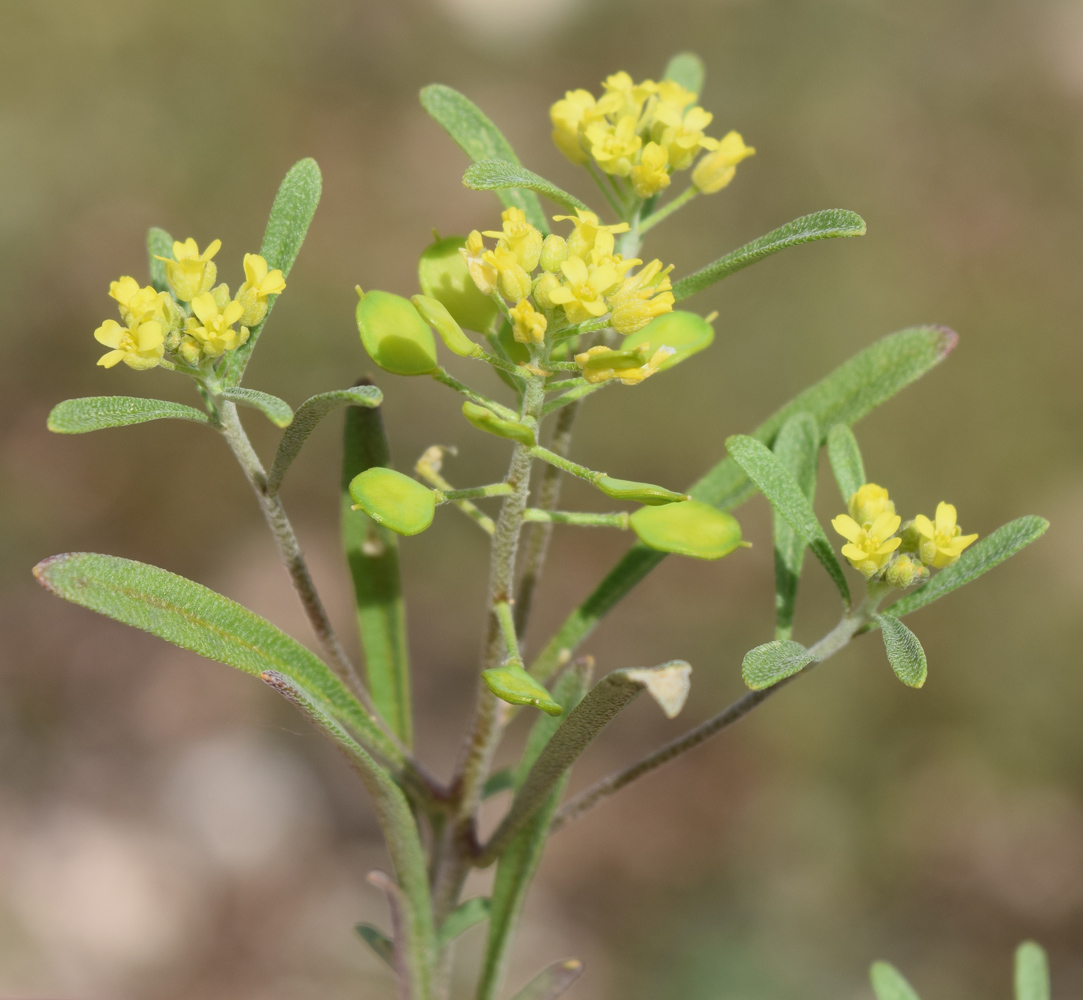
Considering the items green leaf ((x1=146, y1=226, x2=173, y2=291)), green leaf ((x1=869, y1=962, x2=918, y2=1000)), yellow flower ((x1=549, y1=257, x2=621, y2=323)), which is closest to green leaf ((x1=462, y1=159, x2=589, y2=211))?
yellow flower ((x1=549, y1=257, x2=621, y2=323))

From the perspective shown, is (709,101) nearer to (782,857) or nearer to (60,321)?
(60,321)

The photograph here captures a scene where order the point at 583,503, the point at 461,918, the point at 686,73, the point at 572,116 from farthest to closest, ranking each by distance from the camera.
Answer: the point at 583,503
the point at 686,73
the point at 461,918
the point at 572,116

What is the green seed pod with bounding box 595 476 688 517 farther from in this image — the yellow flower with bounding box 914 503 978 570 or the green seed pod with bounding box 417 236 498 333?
the yellow flower with bounding box 914 503 978 570

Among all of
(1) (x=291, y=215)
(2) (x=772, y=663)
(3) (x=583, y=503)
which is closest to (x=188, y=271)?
(1) (x=291, y=215)

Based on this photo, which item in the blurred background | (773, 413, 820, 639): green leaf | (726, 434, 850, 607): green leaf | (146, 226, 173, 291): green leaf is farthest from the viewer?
the blurred background

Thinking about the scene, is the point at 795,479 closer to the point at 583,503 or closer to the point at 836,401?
the point at 836,401

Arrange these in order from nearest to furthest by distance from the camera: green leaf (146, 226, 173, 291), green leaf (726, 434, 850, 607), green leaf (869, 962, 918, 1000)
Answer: green leaf (726, 434, 850, 607), green leaf (146, 226, 173, 291), green leaf (869, 962, 918, 1000)

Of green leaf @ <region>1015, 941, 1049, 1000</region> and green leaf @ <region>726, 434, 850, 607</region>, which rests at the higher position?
green leaf @ <region>726, 434, 850, 607</region>
